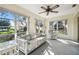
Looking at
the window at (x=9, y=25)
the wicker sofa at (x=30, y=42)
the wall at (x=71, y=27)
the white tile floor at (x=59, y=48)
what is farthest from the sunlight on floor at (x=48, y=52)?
the window at (x=9, y=25)

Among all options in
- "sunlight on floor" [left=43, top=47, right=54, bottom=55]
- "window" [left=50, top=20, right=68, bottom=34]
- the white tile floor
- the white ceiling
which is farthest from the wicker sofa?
the white ceiling

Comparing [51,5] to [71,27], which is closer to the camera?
[51,5]

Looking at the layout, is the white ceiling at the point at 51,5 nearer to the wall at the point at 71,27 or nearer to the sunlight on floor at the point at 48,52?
the wall at the point at 71,27

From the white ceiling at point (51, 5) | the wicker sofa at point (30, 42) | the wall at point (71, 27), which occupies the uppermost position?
the white ceiling at point (51, 5)

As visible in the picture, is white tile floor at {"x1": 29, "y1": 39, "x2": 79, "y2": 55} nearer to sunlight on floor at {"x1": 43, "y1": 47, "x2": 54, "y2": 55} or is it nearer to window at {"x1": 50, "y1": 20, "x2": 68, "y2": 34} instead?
sunlight on floor at {"x1": 43, "y1": 47, "x2": 54, "y2": 55}

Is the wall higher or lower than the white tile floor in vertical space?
higher

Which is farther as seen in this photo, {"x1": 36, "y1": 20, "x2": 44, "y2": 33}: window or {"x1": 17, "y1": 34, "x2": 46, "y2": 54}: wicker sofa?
{"x1": 36, "y1": 20, "x2": 44, "y2": 33}: window

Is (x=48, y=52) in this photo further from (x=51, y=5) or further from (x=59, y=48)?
(x=51, y=5)

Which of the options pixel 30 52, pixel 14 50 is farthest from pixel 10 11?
pixel 30 52

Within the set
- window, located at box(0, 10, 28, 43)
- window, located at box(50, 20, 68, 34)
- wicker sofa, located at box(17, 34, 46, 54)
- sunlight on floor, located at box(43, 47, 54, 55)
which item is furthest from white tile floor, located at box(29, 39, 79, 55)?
window, located at box(0, 10, 28, 43)

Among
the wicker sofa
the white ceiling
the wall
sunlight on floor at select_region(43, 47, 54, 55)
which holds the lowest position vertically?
sunlight on floor at select_region(43, 47, 54, 55)

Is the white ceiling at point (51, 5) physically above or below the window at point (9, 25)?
above

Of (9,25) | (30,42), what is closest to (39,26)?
(30,42)
